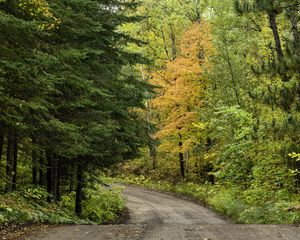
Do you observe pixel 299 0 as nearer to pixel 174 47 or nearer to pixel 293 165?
pixel 293 165

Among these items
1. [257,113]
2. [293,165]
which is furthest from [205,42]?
[293,165]

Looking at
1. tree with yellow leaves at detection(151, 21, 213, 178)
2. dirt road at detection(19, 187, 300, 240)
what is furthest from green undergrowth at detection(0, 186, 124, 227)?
tree with yellow leaves at detection(151, 21, 213, 178)

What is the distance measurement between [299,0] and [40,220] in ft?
37.1

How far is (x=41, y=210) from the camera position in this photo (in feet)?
40.4

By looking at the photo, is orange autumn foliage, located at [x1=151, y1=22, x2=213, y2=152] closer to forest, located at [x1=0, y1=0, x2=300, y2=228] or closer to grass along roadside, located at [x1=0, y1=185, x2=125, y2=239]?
forest, located at [x1=0, y1=0, x2=300, y2=228]

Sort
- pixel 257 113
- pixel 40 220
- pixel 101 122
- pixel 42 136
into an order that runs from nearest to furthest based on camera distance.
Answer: pixel 40 220 < pixel 42 136 < pixel 101 122 < pixel 257 113

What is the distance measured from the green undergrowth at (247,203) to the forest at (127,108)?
7 centimetres

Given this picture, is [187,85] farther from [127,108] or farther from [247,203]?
[247,203]

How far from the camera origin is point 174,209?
890 inches

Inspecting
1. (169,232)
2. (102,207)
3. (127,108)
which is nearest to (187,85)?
(127,108)

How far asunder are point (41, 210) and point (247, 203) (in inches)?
429

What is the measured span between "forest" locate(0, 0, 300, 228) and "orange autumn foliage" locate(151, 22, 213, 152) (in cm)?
8

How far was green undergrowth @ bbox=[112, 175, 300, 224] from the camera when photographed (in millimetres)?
15047

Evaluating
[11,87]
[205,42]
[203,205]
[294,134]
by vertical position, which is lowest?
[203,205]
